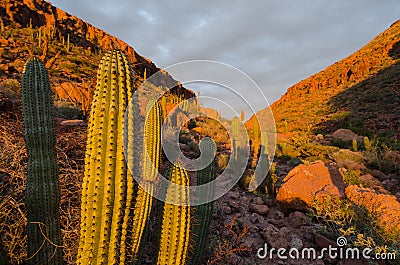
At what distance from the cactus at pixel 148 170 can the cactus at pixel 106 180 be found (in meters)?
0.59

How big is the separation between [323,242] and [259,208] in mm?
1324

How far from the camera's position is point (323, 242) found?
12.4 ft

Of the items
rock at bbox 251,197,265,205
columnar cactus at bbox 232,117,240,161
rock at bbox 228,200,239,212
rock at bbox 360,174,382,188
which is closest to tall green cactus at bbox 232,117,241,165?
columnar cactus at bbox 232,117,240,161

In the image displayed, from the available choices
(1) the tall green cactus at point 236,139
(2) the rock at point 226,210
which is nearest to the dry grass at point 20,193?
(2) the rock at point 226,210

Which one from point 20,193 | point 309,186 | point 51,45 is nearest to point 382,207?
point 309,186

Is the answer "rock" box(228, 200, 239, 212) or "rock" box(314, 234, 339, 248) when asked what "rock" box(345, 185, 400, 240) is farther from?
"rock" box(228, 200, 239, 212)

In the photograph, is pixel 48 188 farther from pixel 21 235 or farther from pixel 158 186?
pixel 158 186

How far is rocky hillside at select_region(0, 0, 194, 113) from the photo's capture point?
42.5 feet

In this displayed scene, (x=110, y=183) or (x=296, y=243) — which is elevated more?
(x=110, y=183)

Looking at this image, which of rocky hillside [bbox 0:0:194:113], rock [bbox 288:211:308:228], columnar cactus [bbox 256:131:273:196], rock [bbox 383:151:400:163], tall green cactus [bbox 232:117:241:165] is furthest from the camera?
rocky hillside [bbox 0:0:194:113]

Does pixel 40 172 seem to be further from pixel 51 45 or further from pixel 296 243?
pixel 51 45

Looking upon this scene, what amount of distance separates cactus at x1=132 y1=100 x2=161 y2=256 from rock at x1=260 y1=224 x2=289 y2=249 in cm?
209

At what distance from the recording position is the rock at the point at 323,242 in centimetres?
371

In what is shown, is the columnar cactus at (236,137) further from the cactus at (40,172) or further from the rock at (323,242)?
the cactus at (40,172)
